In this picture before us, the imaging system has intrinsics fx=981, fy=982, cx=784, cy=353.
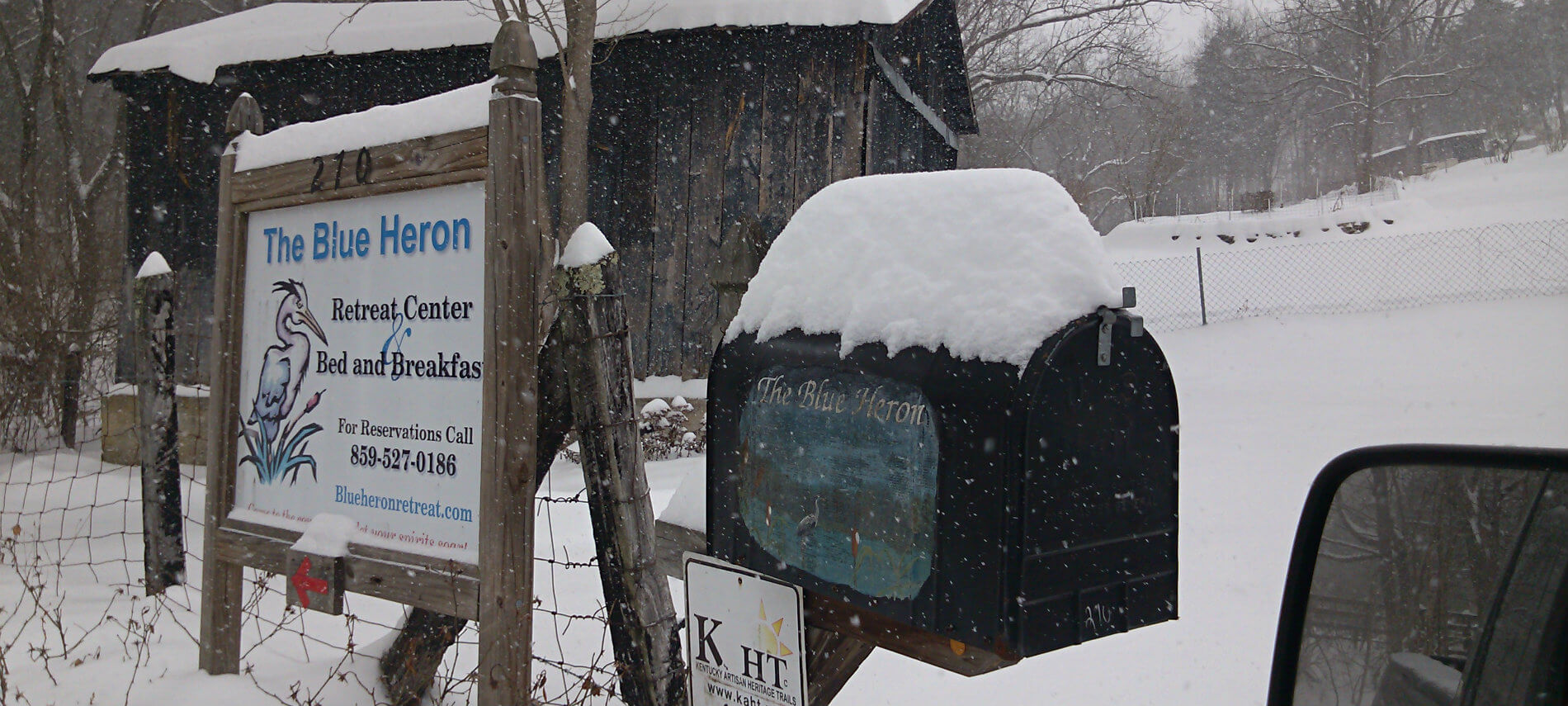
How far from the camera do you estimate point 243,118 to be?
340 centimetres

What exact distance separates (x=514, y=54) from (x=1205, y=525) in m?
5.18

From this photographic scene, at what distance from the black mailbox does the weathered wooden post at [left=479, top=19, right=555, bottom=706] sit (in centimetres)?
89

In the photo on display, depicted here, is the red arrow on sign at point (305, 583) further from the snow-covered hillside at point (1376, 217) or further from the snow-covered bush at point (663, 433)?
the snow-covered hillside at point (1376, 217)

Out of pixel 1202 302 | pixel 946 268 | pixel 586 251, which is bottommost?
pixel 946 268

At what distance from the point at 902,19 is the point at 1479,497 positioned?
686cm

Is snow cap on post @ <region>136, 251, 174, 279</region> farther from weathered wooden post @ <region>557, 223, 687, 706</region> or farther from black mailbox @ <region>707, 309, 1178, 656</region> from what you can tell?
black mailbox @ <region>707, 309, 1178, 656</region>

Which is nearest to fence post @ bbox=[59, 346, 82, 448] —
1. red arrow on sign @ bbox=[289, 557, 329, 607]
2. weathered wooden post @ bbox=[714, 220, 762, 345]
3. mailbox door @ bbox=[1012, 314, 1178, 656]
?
red arrow on sign @ bbox=[289, 557, 329, 607]

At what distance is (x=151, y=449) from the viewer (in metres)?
4.41

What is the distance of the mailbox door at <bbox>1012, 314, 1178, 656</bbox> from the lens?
144 cm

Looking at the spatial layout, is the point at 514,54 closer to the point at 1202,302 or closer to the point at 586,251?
the point at 586,251

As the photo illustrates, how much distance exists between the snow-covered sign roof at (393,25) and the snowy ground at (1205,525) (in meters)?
3.55

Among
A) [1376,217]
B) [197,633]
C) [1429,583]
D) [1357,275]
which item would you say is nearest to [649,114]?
[197,633]

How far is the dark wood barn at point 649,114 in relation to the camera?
8000 mm

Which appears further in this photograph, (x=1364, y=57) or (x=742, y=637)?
(x=1364, y=57)
